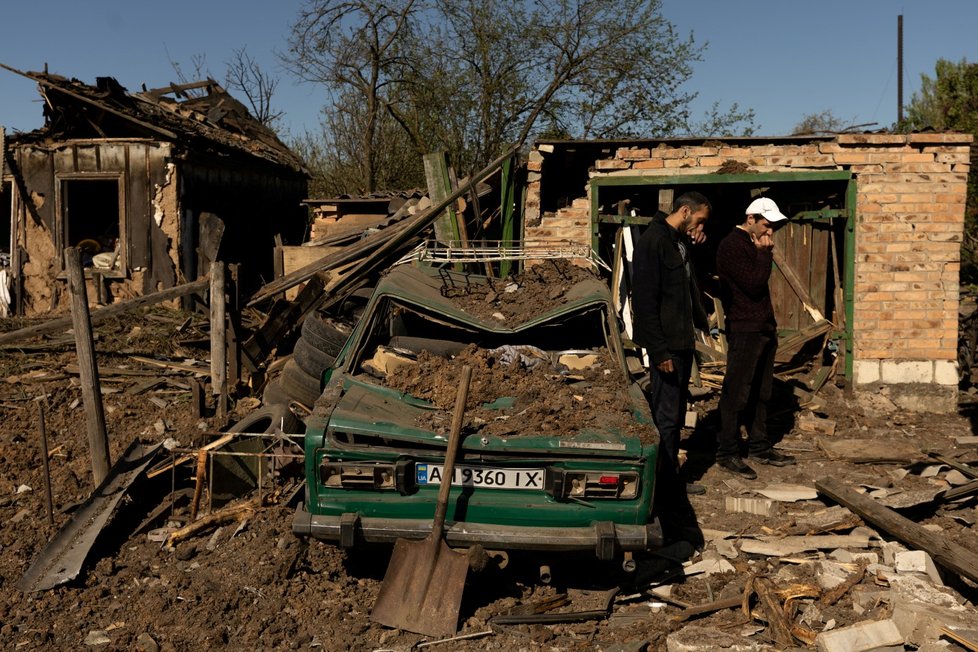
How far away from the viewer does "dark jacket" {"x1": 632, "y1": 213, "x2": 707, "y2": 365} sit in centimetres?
539

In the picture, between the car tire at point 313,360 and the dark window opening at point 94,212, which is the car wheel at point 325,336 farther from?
the dark window opening at point 94,212

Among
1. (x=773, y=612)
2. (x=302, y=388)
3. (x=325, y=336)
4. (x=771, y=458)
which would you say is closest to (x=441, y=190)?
(x=325, y=336)

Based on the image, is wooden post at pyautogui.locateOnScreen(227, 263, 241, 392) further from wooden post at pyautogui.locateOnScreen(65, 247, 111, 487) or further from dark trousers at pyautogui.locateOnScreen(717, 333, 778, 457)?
dark trousers at pyautogui.locateOnScreen(717, 333, 778, 457)

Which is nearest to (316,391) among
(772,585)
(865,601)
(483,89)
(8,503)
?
(8,503)

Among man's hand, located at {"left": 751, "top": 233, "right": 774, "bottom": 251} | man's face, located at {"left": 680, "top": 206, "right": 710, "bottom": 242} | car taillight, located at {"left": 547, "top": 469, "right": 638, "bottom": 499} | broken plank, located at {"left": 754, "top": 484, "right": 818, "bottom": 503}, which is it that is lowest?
broken plank, located at {"left": 754, "top": 484, "right": 818, "bottom": 503}

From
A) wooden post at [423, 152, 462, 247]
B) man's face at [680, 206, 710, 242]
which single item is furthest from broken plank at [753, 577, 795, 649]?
wooden post at [423, 152, 462, 247]

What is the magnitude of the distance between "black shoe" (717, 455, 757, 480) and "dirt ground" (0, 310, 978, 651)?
0.09 m

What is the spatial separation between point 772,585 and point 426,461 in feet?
7.02

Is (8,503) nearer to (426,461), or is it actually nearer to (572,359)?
(426,461)

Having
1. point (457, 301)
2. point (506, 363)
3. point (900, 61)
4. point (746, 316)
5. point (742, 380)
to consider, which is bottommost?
point (742, 380)

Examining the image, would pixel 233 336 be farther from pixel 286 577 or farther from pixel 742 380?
pixel 742 380

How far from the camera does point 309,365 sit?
6766 millimetres

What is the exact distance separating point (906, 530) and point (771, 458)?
1.78m

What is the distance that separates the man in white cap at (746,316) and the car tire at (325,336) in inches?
125
